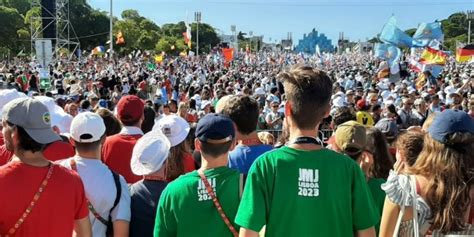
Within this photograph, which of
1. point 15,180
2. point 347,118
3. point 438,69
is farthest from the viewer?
point 438,69

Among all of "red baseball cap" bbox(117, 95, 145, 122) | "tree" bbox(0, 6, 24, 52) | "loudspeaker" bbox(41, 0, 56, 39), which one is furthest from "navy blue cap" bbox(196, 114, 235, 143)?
"tree" bbox(0, 6, 24, 52)

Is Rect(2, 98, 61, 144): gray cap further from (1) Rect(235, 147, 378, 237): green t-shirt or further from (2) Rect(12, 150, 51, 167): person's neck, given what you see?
(1) Rect(235, 147, 378, 237): green t-shirt

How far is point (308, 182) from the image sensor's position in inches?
97.0

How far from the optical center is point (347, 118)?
7.25 meters

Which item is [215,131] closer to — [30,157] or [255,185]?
[255,185]

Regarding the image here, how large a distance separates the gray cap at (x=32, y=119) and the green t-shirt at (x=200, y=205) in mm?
732

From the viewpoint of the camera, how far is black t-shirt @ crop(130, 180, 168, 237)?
3373 millimetres

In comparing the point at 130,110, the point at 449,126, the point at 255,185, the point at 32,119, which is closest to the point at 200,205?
the point at 255,185

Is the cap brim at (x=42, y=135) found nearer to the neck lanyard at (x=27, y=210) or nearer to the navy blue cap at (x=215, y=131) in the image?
the neck lanyard at (x=27, y=210)

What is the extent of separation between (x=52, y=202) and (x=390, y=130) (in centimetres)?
406

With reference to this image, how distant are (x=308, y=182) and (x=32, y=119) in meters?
1.45

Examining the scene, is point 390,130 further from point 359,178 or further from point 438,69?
point 438,69

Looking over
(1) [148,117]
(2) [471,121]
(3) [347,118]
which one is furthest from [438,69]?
(2) [471,121]

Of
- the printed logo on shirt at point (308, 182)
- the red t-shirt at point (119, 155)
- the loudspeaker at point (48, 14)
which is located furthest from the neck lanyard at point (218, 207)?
the loudspeaker at point (48, 14)
